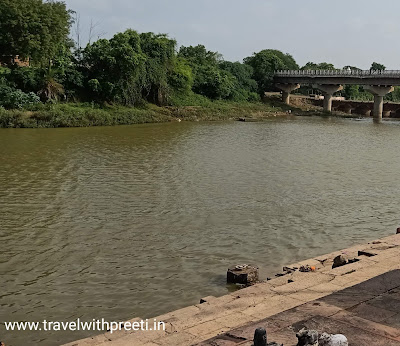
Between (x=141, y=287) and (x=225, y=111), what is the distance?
1790 inches

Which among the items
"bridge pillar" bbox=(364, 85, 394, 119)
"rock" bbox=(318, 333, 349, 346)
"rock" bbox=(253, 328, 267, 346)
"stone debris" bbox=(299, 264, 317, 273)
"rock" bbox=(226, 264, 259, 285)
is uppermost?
"bridge pillar" bbox=(364, 85, 394, 119)

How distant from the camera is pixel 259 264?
402 inches

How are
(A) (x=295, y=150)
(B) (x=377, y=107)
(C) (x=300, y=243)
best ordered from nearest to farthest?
(C) (x=300, y=243)
(A) (x=295, y=150)
(B) (x=377, y=107)

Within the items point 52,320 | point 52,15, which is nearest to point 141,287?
point 52,320

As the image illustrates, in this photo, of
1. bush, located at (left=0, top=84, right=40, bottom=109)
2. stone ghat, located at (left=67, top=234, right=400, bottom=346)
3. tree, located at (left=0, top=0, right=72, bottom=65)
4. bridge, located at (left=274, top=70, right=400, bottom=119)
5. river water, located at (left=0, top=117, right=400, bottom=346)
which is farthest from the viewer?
bridge, located at (left=274, top=70, right=400, bottom=119)

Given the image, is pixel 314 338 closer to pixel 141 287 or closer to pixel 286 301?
pixel 286 301

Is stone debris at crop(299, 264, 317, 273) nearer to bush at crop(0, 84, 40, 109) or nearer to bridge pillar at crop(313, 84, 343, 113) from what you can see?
bush at crop(0, 84, 40, 109)

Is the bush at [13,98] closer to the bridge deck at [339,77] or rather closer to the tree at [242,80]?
the tree at [242,80]

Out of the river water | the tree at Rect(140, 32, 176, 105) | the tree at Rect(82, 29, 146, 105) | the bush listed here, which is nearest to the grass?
the bush

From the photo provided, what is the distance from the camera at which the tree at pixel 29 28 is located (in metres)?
38.6

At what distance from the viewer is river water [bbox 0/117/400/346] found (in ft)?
28.4

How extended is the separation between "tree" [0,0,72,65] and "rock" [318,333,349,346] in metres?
38.0

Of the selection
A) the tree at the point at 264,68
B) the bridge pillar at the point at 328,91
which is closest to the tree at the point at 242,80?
the tree at the point at 264,68

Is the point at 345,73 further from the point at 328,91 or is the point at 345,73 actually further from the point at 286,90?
the point at 286,90
